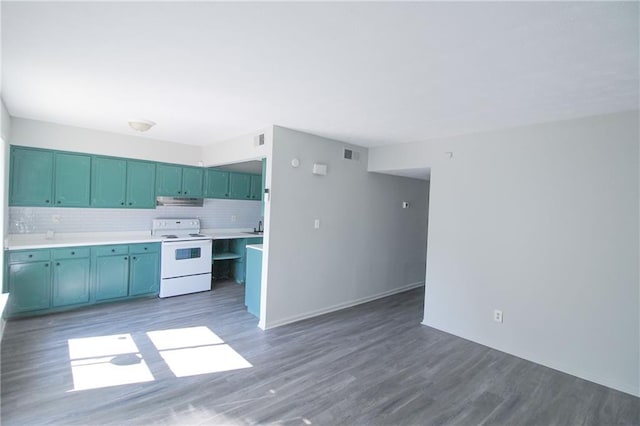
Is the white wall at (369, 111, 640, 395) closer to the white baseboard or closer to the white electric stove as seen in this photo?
the white baseboard

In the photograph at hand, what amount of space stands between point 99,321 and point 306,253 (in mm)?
2626

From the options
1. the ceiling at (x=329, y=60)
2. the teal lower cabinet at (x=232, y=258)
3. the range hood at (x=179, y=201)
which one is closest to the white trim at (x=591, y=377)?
the ceiling at (x=329, y=60)

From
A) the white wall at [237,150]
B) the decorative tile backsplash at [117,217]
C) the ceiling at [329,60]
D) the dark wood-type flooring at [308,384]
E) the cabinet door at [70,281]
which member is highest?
the ceiling at [329,60]

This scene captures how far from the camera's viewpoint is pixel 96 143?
448cm

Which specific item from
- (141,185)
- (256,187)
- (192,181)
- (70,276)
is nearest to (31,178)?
(141,185)

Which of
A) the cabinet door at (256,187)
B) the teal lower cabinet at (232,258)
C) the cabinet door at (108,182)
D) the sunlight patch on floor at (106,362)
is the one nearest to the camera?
the sunlight patch on floor at (106,362)

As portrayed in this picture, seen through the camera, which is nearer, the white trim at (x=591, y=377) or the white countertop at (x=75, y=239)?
the white trim at (x=591, y=377)

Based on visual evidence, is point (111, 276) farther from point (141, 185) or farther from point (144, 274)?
point (141, 185)

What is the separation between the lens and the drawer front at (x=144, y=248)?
4480mm

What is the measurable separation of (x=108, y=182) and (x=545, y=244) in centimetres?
567

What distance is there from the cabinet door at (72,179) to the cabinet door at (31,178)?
72 mm

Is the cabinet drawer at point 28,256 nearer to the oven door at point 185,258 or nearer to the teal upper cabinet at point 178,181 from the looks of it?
the oven door at point 185,258

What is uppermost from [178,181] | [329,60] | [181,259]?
[329,60]

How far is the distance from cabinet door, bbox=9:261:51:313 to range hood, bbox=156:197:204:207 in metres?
1.69
